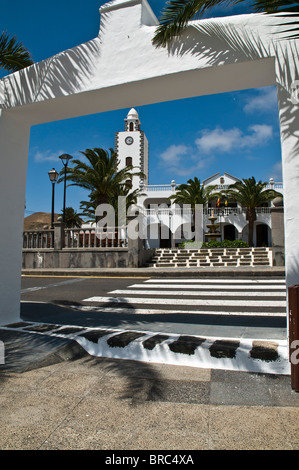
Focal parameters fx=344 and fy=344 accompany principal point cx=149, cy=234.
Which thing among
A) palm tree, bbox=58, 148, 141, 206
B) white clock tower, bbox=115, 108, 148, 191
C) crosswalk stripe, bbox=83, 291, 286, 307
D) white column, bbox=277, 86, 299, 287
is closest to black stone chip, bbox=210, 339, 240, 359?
white column, bbox=277, 86, 299, 287

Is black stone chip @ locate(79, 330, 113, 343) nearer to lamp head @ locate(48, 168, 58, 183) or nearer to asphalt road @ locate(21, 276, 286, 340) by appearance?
asphalt road @ locate(21, 276, 286, 340)

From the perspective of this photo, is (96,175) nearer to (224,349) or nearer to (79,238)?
(79,238)

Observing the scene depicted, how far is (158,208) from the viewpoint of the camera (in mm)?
38125

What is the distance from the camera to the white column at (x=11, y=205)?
4918mm

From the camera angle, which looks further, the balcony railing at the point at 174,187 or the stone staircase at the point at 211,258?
the balcony railing at the point at 174,187

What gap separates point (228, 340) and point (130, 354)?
1.03 m

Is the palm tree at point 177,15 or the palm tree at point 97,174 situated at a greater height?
the palm tree at point 97,174

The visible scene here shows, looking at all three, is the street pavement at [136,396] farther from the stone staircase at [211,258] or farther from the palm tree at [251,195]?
the palm tree at [251,195]

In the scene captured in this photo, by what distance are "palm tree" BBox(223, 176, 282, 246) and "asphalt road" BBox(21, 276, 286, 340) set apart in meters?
25.5

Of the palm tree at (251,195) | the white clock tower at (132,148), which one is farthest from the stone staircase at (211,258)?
the white clock tower at (132,148)

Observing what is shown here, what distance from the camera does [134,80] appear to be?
14.1 ft

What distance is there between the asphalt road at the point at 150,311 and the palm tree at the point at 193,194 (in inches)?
994

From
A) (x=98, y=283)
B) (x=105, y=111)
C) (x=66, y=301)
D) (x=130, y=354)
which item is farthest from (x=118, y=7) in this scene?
(x=98, y=283)
